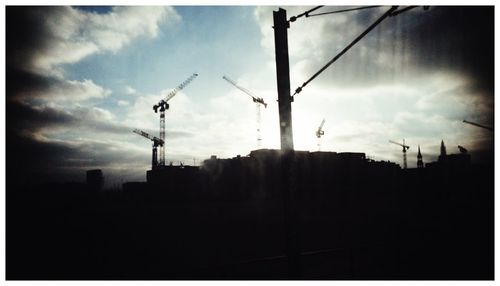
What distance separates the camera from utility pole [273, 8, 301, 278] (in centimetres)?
597

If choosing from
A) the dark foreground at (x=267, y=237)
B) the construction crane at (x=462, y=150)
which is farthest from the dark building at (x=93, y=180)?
the construction crane at (x=462, y=150)

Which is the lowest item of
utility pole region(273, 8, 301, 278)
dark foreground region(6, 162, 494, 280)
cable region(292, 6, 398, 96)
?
dark foreground region(6, 162, 494, 280)

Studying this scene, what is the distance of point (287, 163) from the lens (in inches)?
237

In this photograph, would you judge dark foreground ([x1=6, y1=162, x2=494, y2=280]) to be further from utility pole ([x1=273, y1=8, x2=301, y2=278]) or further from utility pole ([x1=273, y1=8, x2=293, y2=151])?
utility pole ([x1=273, y1=8, x2=293, y2=151])

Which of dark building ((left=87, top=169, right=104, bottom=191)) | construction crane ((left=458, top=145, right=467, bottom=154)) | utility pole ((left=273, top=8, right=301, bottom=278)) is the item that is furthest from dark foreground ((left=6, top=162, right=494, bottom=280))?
dark building ((left=87, top=169, right=104, bottom=191))

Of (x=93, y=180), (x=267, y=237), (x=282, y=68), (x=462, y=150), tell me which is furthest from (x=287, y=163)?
(x=93, y=180)

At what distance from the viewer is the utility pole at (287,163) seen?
597cm

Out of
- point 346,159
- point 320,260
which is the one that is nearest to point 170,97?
point 346,159

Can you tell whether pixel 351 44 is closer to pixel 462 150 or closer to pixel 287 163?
pixel 287 163

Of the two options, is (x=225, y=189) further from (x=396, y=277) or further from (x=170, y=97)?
(x=396, y=277)

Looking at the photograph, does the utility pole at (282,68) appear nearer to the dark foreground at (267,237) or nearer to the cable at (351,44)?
the cable at (351,44)

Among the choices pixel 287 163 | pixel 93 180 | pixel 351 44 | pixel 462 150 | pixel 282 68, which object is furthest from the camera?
pixel 93 180

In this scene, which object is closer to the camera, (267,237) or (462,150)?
(267,237)

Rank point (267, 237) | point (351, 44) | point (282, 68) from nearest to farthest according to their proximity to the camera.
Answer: point (351, 44), point (282, 68), point (267, 237)
